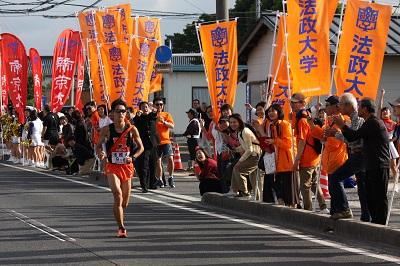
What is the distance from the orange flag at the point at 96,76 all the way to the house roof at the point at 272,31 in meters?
6.13

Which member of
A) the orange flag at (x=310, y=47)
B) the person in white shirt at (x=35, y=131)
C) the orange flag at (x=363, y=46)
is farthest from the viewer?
the person in white shirt at (x=35, y=131)

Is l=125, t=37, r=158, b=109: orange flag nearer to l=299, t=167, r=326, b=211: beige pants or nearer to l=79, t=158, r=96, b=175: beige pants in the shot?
l=79, t=158, r=96, b=175: beige pants

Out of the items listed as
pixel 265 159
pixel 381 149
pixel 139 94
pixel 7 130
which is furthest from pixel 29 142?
pixel 381 149

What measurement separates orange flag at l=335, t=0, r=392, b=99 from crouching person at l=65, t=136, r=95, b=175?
32.4ft

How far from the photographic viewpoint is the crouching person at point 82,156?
71.6 feet

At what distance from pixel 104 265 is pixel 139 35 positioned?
14.8m

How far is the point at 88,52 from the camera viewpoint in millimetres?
23312

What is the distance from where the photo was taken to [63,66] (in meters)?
27.3

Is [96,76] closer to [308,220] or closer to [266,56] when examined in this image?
[266,56]

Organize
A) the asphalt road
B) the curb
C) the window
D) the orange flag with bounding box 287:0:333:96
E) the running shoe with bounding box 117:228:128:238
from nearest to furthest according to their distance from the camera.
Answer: the asphalt road
the curb
the running shoe with bounding box 117:228:128:238
the orange flag with bounding box 287:0:333:96
the window

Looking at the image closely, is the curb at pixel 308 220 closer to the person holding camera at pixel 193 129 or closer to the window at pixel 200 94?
the person holding camera at pixel 193 129

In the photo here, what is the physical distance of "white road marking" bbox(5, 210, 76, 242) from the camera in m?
11.0

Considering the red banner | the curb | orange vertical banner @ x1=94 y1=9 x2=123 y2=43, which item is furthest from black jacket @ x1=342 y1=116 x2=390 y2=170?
the red banner

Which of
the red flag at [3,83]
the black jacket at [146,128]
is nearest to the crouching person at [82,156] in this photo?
the black jacket at [146,128]
